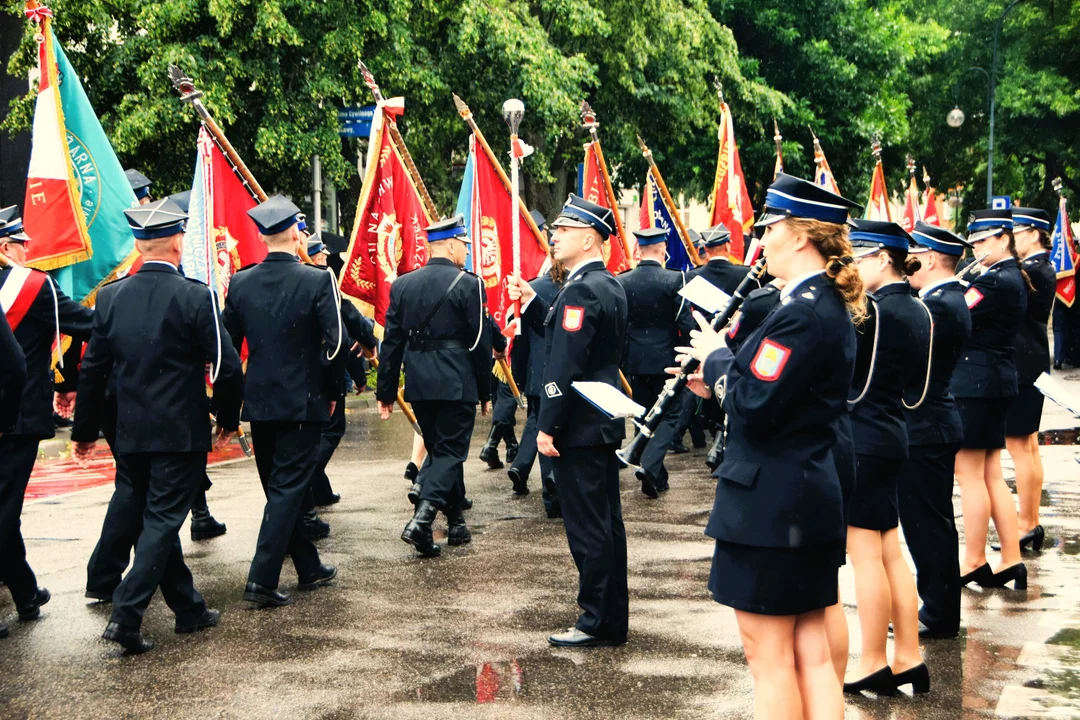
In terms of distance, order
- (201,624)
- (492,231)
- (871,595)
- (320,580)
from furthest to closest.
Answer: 1. (492,231)
2. (320,580)
3. (201,624)
4. (871,595)

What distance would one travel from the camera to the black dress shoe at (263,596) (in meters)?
6.78

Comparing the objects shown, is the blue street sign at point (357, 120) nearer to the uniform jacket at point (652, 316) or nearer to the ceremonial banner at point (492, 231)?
the ceremonial banner at point (492, 231)

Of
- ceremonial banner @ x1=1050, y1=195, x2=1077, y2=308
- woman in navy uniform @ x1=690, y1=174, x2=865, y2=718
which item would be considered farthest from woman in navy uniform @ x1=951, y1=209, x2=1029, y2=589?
ceremonial banner @ x1=1050, y1=195, x2=1077, y2=308

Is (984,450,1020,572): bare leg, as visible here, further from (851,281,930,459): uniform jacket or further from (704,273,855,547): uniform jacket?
(704,273,855,547): uniform jacket

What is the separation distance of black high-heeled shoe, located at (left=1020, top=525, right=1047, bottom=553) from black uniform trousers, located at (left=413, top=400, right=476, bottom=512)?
3.43 meters

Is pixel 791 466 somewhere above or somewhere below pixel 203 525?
above

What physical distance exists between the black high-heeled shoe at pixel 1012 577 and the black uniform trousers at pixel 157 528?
4.10m

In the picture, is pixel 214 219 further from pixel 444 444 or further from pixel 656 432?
pixel 656 432

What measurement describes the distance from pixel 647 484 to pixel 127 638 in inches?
192

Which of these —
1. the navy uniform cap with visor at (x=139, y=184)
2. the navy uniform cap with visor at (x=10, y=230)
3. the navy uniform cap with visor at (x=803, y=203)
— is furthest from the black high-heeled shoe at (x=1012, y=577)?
the navy uniform cap with visor at (x=139, y=184)

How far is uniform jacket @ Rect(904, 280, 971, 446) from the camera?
592cm

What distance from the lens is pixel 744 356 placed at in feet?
13.0

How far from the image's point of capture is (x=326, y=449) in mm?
9039

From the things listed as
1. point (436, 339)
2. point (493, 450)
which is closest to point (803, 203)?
point (436, 339)
